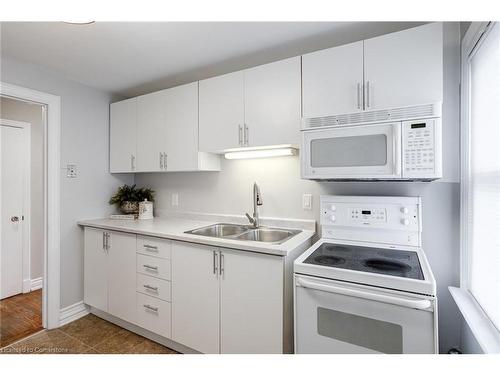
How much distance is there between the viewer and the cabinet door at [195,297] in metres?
1.63

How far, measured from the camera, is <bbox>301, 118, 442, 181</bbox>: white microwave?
4.18 feet

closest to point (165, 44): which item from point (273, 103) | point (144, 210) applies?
point (273, 103)

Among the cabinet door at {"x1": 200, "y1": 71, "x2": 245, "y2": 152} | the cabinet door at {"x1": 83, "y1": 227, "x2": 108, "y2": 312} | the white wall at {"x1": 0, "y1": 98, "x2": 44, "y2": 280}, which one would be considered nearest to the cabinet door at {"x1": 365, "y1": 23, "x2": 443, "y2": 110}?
the cabinet door at {"x1": 200, "y1": 71, "x2": 245, "y2": 152}

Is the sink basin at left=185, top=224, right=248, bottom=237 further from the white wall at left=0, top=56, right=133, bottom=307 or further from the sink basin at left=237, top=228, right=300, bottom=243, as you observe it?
the white wall at left=0, top=56, right=133, bottom=307

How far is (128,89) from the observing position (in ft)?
8.50

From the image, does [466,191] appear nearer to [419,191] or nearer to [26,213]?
[419,191]

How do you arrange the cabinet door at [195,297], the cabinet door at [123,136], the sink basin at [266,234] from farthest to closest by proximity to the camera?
the cabinet door at [123,136], the sink basin at [266,234], the cabinet door at [195,297]

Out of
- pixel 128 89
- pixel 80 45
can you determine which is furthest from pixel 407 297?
pixel 128 89

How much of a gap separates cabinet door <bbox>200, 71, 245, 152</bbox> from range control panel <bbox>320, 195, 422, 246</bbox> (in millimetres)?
840

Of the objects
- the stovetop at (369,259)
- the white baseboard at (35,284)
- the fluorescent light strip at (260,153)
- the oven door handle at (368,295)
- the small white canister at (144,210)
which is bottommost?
the white baseboard at (35,284)

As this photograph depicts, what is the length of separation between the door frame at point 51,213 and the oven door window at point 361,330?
7.46 ft

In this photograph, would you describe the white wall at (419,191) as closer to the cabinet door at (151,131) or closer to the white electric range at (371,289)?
the white electric range at (371,289)

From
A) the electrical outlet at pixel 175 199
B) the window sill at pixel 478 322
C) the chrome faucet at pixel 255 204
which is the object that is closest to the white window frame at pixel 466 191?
the window sill at pixel 478 322

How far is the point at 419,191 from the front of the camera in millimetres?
1595
